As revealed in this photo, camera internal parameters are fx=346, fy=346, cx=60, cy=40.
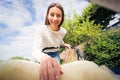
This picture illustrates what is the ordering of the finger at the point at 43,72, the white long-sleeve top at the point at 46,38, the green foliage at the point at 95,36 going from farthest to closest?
the green foliage at the point at 95,36 < the white long-sleeve top at the point at 46,38 < the finger at the point at 43,72

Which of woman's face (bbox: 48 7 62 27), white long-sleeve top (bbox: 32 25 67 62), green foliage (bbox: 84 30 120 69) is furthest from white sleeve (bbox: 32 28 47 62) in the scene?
green foliage (bbox: 84 30 120 69)

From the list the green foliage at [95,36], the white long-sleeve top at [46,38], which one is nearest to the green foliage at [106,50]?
the green foliage at [95,36]

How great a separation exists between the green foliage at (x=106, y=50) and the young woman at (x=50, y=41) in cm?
22

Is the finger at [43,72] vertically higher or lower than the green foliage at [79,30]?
lower

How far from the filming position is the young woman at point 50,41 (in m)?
2.05

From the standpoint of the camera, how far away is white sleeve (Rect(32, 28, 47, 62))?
6.81 ft

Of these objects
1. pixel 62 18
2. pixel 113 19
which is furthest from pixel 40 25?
pixel 113 19

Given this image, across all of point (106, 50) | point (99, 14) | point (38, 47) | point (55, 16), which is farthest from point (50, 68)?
point (99, 14)

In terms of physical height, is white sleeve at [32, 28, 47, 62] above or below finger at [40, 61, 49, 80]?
above

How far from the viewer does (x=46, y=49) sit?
214 centimetres

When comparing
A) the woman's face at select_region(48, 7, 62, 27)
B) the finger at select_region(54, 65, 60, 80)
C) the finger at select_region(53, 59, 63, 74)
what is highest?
the woman's face at select_region(48, 7, 62, 27)

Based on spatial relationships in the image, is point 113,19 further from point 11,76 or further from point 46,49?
point 11,76

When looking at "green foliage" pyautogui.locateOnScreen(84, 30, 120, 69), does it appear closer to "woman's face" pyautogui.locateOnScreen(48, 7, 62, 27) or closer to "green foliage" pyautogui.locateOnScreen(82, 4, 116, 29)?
"green foliage" pyautogui.locateOnScreen(82, 4, 116, 29)

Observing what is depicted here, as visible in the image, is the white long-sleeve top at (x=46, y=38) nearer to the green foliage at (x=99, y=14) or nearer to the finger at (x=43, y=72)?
the finger at (x=43, y=72)
